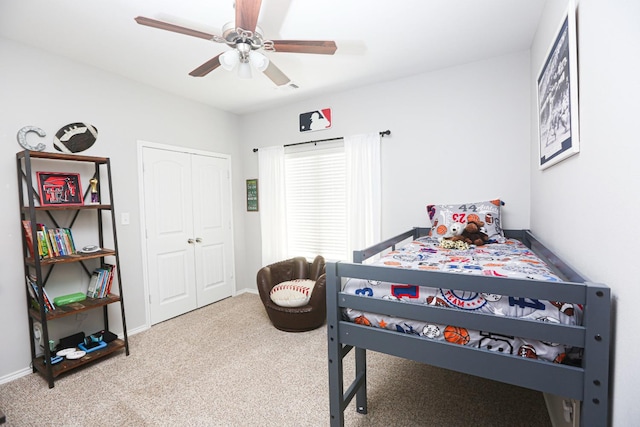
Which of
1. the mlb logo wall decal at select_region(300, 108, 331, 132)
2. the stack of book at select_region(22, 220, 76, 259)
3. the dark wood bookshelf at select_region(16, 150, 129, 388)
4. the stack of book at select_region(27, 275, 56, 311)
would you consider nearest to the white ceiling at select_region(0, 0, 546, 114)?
the mlb logo wall decal at select_region(300, 108, 331, 132)

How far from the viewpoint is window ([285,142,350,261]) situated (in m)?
3.61

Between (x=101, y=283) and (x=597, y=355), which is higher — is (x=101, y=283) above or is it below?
below

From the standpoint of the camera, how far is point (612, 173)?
0.97 metres

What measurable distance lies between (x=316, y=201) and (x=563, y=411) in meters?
2.88

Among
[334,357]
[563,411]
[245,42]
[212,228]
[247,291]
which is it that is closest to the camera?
[563,411]

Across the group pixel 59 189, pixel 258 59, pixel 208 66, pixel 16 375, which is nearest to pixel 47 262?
pixel 59 189

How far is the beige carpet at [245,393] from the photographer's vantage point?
1786mm

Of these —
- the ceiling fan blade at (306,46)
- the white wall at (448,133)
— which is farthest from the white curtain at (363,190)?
the ceiling fan blade at (306,46)

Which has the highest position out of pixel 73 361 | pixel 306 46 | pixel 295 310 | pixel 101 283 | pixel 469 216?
pixel 306 46

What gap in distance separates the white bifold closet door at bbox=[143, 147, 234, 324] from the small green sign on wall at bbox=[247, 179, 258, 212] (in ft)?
0.96

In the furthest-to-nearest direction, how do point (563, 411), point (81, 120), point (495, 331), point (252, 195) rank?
point (252, 195) < point (81, 120) < point (563, 411) < point (495, 331)

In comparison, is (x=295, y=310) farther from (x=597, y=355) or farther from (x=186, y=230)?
(x=597, y=355)

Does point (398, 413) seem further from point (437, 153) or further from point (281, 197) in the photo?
point (281, 197)

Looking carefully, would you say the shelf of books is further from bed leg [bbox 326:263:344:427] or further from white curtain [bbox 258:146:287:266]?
bed leg [bbox 326:263:344:427]
